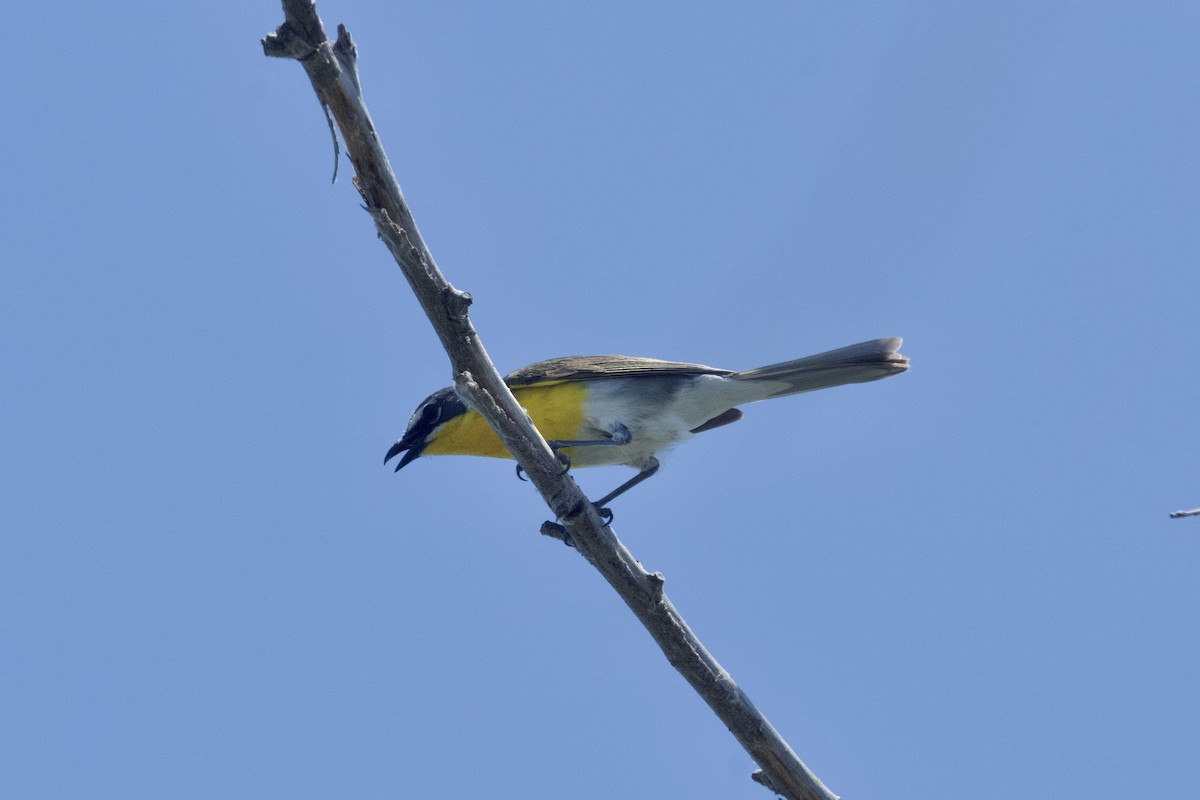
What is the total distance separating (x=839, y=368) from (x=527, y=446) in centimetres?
277

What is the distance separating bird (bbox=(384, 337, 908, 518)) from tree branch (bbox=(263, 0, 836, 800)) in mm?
1868

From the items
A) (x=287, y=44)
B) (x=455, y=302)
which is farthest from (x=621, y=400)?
(x=287, y=44)

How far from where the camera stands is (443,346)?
488 centimetres

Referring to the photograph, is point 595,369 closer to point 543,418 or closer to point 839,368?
point 543,418

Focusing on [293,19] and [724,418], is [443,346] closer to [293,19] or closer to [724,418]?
[293,19]

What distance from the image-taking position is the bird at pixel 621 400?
715cm

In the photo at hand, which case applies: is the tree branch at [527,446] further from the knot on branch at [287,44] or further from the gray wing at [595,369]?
the gray wing at [595,369]

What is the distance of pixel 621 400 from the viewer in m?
7.34

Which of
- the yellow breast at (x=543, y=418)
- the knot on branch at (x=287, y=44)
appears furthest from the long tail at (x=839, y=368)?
the knot on branch at (x=287, y=44)

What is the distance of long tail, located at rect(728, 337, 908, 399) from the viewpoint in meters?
7.08

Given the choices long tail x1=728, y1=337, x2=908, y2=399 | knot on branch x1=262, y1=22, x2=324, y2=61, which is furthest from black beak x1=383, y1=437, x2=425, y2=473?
knot on branch x1=262, y1=22, x2=324, y2=61

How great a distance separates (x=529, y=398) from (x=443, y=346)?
7.91 ft

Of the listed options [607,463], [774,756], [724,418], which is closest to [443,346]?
[774,756]

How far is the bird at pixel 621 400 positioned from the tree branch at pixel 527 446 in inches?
73.5
